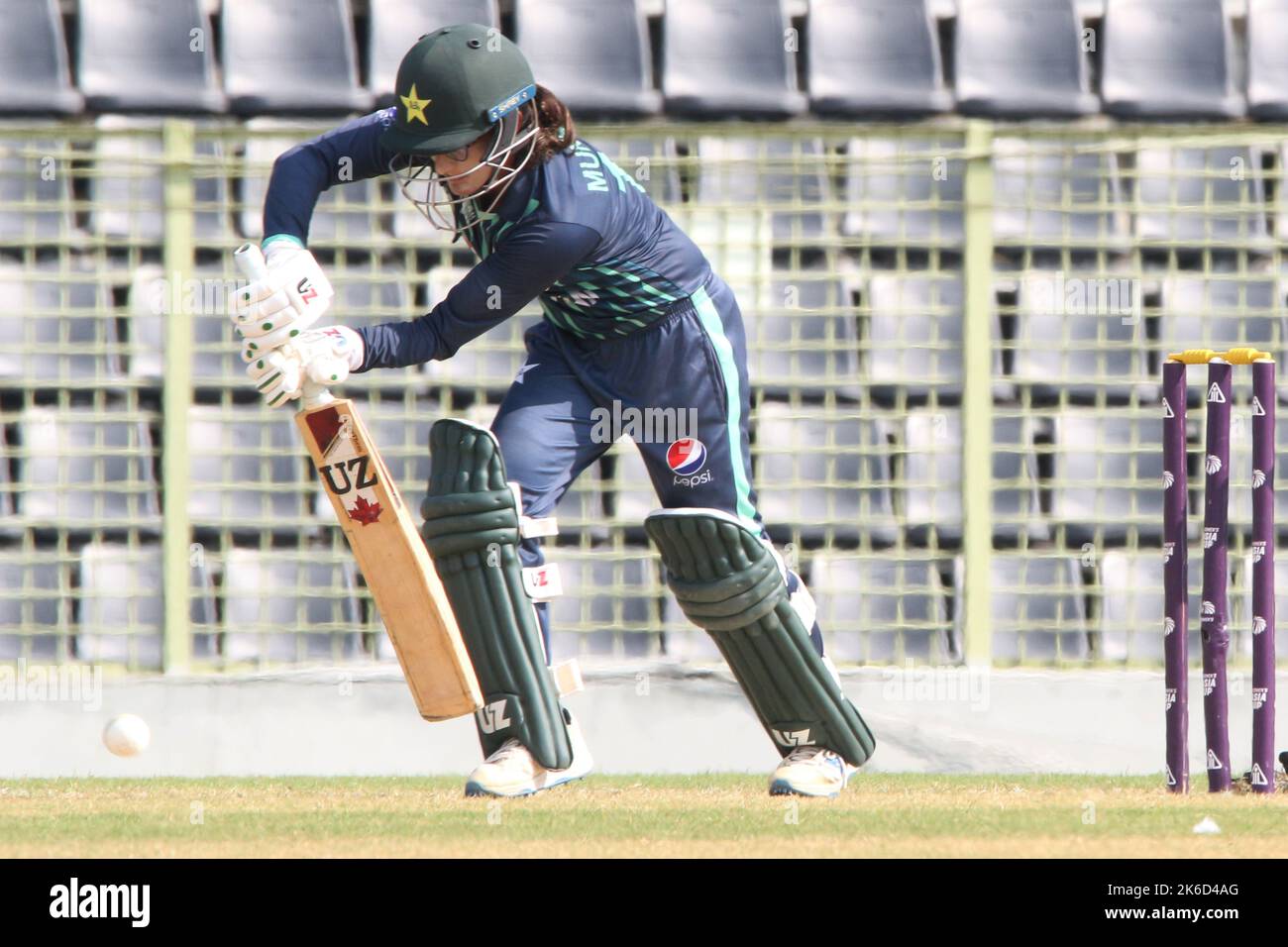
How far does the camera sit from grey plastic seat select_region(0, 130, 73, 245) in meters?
4.92

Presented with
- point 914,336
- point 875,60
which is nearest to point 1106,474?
point 914,336

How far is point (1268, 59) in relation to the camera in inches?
204

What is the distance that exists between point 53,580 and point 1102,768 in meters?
2.52

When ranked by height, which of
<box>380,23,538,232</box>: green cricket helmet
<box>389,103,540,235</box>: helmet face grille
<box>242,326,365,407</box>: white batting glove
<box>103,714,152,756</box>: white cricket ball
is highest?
<box>380,23,538,232</box>: green cricket helmet

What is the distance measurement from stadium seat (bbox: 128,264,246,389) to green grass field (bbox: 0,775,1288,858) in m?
Answer: 1.34

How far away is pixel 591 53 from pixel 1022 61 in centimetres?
107

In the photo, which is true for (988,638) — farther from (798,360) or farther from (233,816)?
(233,816)

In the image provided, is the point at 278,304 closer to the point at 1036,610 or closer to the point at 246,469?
the point at 246,469

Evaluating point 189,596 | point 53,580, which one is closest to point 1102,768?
point 189,596

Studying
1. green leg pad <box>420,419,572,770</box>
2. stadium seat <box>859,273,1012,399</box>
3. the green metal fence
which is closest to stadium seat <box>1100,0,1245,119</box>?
the green metal fence

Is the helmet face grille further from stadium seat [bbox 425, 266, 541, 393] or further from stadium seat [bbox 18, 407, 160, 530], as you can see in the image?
stadium seat [bbox 18, 407, 160, 530]

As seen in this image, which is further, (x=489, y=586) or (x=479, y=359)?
(x=479, y=359)

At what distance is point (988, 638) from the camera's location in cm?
488

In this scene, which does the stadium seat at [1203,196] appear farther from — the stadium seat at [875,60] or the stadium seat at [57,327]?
the stadium seat at [57,327]
